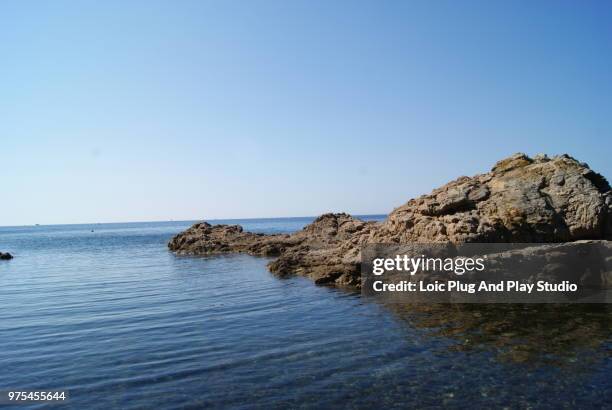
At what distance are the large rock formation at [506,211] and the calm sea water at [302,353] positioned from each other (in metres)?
4.91

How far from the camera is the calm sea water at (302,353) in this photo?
10242mm

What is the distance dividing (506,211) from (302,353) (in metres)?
15.8

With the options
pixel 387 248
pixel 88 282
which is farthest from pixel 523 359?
pixel 88 282

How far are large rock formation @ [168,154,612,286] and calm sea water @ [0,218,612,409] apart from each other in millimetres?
4910

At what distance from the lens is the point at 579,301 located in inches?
784

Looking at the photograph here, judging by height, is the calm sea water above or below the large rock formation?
below

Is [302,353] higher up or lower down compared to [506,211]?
lower down

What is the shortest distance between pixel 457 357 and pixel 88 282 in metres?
27.7

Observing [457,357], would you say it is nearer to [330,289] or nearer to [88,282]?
[330,289]

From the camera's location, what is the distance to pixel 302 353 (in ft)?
43.9

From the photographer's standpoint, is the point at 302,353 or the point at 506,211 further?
the point at 506,211

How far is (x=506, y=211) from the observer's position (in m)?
23.4

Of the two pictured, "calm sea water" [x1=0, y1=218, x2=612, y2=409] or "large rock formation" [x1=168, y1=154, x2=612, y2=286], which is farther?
"large rock formation" [x1=168, y1=154, x2=612, y2=286]

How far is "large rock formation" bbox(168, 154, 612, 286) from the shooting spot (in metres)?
22.8
